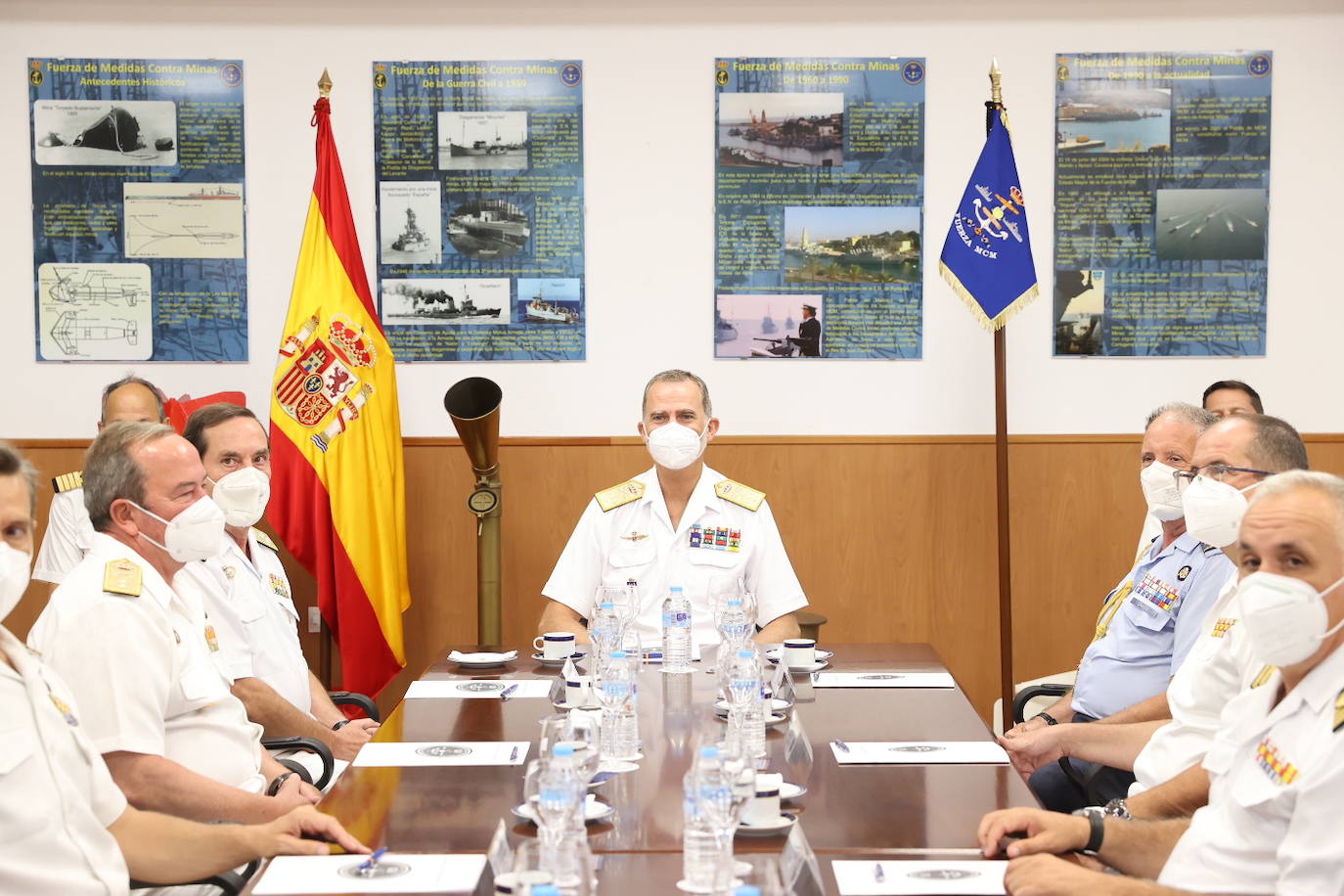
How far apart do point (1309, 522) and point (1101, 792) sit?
1.35 metres

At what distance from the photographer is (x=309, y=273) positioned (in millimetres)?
4871

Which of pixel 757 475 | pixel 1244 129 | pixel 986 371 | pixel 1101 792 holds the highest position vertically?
pixel 1244 129

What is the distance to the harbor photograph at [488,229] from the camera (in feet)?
17.2

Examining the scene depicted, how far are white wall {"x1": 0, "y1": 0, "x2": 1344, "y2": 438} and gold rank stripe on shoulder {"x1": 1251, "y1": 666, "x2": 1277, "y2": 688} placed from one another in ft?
10.2

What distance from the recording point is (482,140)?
5.25 m

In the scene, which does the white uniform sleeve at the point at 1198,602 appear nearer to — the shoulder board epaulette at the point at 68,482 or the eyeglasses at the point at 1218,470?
the eyeglasses at the point at 1218,470

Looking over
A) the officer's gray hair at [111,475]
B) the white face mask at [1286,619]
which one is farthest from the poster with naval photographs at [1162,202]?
the officer's gray hair at [111,475]

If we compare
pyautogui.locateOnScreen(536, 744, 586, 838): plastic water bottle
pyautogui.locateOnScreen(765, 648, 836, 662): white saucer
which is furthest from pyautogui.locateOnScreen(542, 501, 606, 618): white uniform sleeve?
pyautogui.locateOnScreen(536, 744, 586, 838): plastic water bottle

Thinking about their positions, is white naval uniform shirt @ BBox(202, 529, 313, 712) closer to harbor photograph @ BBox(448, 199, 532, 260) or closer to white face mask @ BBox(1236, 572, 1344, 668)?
Answer: harbor photograph @ BBox(448, 199, 532, 260)

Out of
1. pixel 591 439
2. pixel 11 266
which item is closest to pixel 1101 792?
pixel 591 439

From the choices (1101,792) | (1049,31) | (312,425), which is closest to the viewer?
(1101,792)

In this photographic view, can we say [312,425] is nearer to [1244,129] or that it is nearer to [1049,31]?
[1049,31]

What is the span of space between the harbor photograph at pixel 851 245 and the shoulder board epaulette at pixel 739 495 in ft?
4.20

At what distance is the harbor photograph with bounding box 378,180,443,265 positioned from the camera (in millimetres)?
5238
